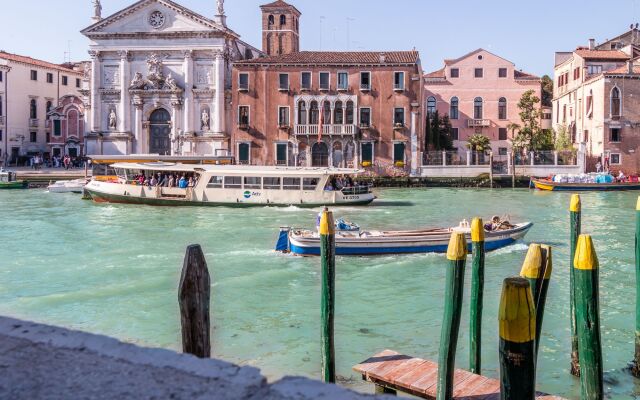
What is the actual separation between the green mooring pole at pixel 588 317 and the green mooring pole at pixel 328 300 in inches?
97.2

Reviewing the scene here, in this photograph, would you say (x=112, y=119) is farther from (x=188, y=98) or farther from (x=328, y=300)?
(x=328, y=300)

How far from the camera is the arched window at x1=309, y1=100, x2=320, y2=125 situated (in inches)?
1517

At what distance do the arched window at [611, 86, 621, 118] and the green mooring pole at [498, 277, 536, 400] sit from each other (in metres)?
36.8

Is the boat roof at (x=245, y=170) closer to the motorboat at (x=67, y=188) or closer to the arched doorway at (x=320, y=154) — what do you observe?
the motorboat at (x=67, y=188)

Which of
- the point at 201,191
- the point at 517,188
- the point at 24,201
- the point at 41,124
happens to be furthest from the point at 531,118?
the point at 41,124

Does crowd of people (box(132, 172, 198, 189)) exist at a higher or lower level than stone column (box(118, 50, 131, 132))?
lower

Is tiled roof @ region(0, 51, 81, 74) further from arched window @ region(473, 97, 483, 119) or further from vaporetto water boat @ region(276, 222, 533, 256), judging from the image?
vaporetto water boat @ region(276, 222, 533, 256)

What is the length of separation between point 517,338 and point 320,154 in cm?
3483

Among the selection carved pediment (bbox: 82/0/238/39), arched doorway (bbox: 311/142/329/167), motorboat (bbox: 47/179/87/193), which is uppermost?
carved pediment (bbox: 82/0/238/39)

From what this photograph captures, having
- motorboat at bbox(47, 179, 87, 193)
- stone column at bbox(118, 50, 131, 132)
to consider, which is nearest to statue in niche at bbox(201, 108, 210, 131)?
stone column at bbox(118, 50, 131, 132)

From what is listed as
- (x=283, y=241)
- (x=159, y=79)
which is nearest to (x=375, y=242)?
(x=283, y=241)

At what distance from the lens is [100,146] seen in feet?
137

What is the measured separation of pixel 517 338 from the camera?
13.7 feet

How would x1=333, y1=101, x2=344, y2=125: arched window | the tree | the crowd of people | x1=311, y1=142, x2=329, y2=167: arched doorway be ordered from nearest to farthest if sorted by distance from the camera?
the crowd of people
x1=333, y1=101, x2=344, y2=125: arched window
x1=311, y1=142, x2=329, y2=167: arched doorway
the tree
